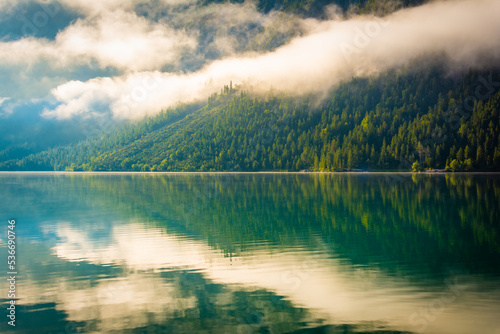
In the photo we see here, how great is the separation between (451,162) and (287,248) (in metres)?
194

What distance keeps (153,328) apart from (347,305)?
829 cm

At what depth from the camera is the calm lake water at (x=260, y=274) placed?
16.3m

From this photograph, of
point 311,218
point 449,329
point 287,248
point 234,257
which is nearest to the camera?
point 449,329

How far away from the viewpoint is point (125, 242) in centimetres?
3200

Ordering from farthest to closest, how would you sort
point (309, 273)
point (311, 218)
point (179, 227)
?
point (311, 218), point (179, 227), point (309, 273)

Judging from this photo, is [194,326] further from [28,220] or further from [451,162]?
[451,162]

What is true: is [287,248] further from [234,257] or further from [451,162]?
[451,162]

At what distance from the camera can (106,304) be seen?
18250 millimetres

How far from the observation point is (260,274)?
22625 millimetres

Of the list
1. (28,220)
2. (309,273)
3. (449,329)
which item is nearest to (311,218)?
(309,273)

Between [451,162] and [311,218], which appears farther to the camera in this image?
[451,162]

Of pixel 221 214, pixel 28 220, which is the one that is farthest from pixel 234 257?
pixel 28 220

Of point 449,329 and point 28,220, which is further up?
point 28,220

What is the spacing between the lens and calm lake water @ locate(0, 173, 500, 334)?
53.6 ft
